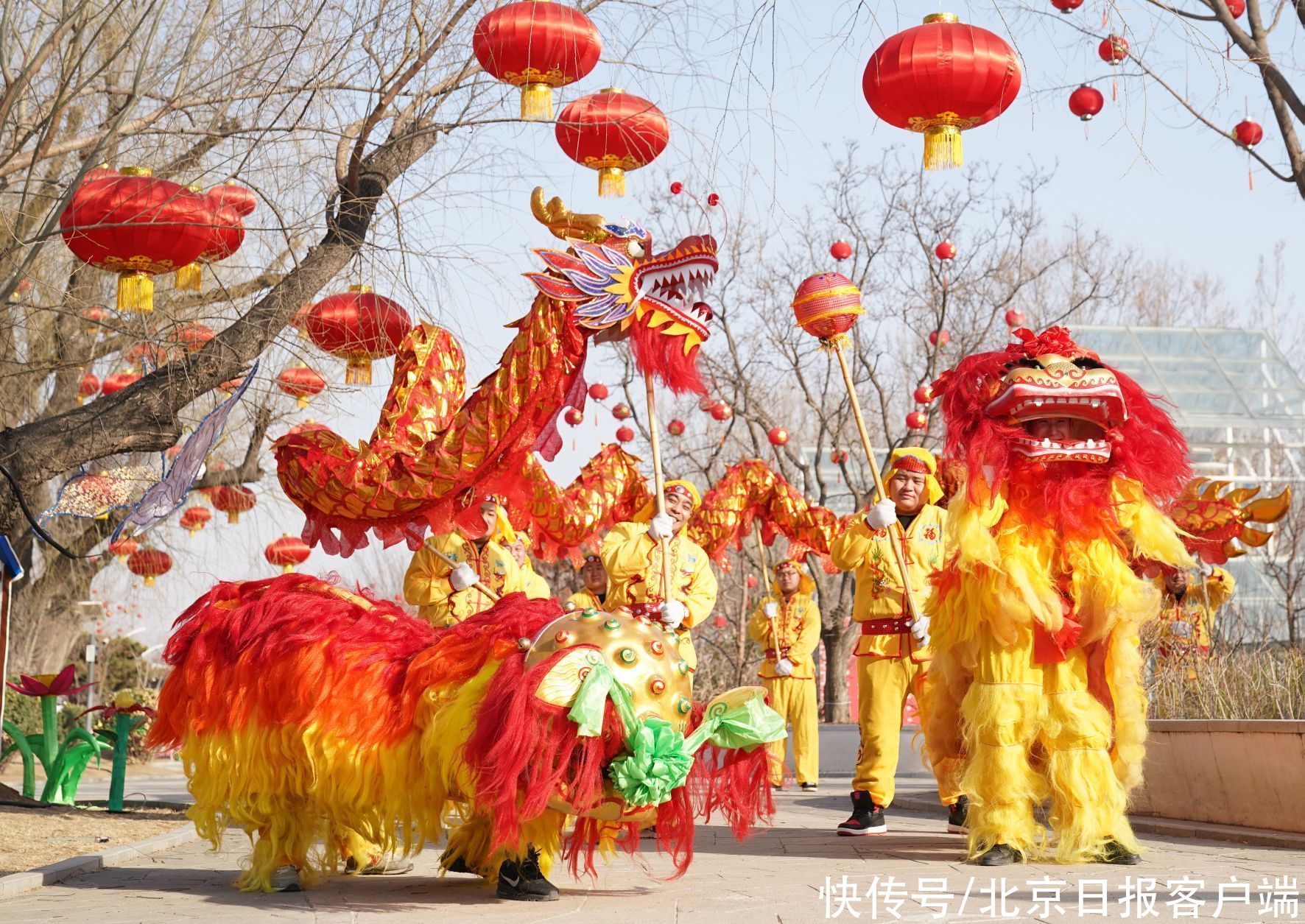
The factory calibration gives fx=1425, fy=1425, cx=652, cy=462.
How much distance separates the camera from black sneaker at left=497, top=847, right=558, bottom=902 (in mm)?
5195

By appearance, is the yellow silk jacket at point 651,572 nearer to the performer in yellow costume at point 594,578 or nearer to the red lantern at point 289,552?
the performer in yellow costume at point 594,578

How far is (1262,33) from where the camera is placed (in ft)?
26.0

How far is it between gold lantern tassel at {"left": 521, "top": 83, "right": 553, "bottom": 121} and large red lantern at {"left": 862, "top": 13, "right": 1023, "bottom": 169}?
1.43 metres

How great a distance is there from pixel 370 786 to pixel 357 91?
320cm

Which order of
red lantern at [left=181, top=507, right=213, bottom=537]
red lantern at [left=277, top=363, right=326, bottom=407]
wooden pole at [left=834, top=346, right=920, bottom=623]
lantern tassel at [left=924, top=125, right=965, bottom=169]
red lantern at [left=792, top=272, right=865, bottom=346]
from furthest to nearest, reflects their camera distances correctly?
1. red lantern at [left=181, top=507, right=213, bottom=537]
2. red lantern at [left=792, top=272, right=865, bottom=346]
3. wooden pole at [left=834, top=346, right=920, bottom=623]
4. red lantern at [left=277, top=363, right=326, bottom=407]
5. lantern tassel at [left=924, top=125, right=965, bottom=169]

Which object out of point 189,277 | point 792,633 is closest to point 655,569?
point 189,277

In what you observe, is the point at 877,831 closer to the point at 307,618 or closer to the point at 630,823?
the point at 630,823

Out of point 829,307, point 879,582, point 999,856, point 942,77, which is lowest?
point 999,856

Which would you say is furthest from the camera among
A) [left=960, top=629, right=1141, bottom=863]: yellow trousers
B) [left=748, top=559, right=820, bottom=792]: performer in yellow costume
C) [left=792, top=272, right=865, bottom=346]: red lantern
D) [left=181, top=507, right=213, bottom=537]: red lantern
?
[left=181, top=507, right=213, bottom=537]: red lantern

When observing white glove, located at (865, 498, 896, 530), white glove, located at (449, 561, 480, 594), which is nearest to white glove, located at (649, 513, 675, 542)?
white glove, located at (449, 561, 480, 594)

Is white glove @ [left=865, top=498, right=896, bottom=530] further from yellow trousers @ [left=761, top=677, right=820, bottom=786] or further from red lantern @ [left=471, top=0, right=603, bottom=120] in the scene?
yellow trousers @ [left=761, top=677, right=820, bottom=786]

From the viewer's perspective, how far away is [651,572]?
8203 mm

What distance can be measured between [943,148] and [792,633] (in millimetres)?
6315

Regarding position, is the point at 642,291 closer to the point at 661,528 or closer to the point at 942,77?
the point at 661,528
